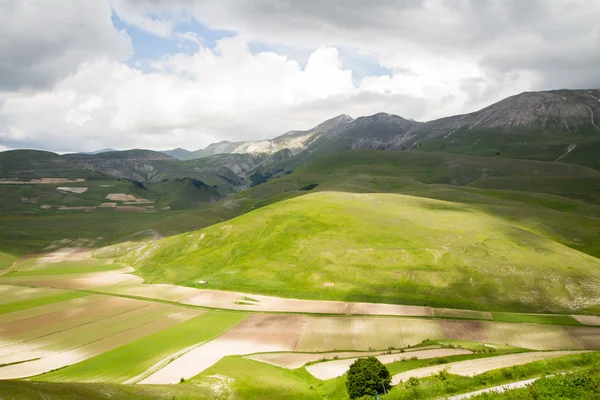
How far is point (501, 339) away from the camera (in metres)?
65.2

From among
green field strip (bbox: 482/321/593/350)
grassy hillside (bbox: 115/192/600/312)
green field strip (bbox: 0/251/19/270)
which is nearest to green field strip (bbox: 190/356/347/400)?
green field strip (bbox: 482/321/593/350)

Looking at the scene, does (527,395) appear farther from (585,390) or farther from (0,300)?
(0,300)

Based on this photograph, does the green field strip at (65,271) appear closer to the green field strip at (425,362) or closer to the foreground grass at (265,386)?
the foreground grass at (265,386)

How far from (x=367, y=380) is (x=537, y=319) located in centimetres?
5447

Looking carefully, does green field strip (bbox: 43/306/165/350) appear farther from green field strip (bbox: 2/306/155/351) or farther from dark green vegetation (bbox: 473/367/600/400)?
dark green vegetation (bbox: 473/367/600/400)

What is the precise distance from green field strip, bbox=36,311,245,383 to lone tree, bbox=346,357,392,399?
2996 centimetres

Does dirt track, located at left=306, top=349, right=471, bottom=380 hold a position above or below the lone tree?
below

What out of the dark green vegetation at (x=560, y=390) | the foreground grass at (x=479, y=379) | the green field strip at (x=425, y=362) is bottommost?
the green field strip at (x=425, y=362)

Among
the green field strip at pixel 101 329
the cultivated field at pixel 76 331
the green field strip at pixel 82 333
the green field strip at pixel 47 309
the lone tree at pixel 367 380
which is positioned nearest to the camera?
the lone tree at pixel 367 380

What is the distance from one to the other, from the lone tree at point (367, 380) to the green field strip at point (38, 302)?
277 ft

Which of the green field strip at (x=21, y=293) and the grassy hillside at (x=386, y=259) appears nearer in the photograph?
the grassy hillside at (x=386, y=259)

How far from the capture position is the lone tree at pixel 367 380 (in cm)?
3840

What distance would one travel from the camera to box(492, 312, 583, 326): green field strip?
239 feet

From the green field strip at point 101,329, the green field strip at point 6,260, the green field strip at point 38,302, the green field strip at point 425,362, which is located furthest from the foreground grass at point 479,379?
the green field strip at point 6,260
